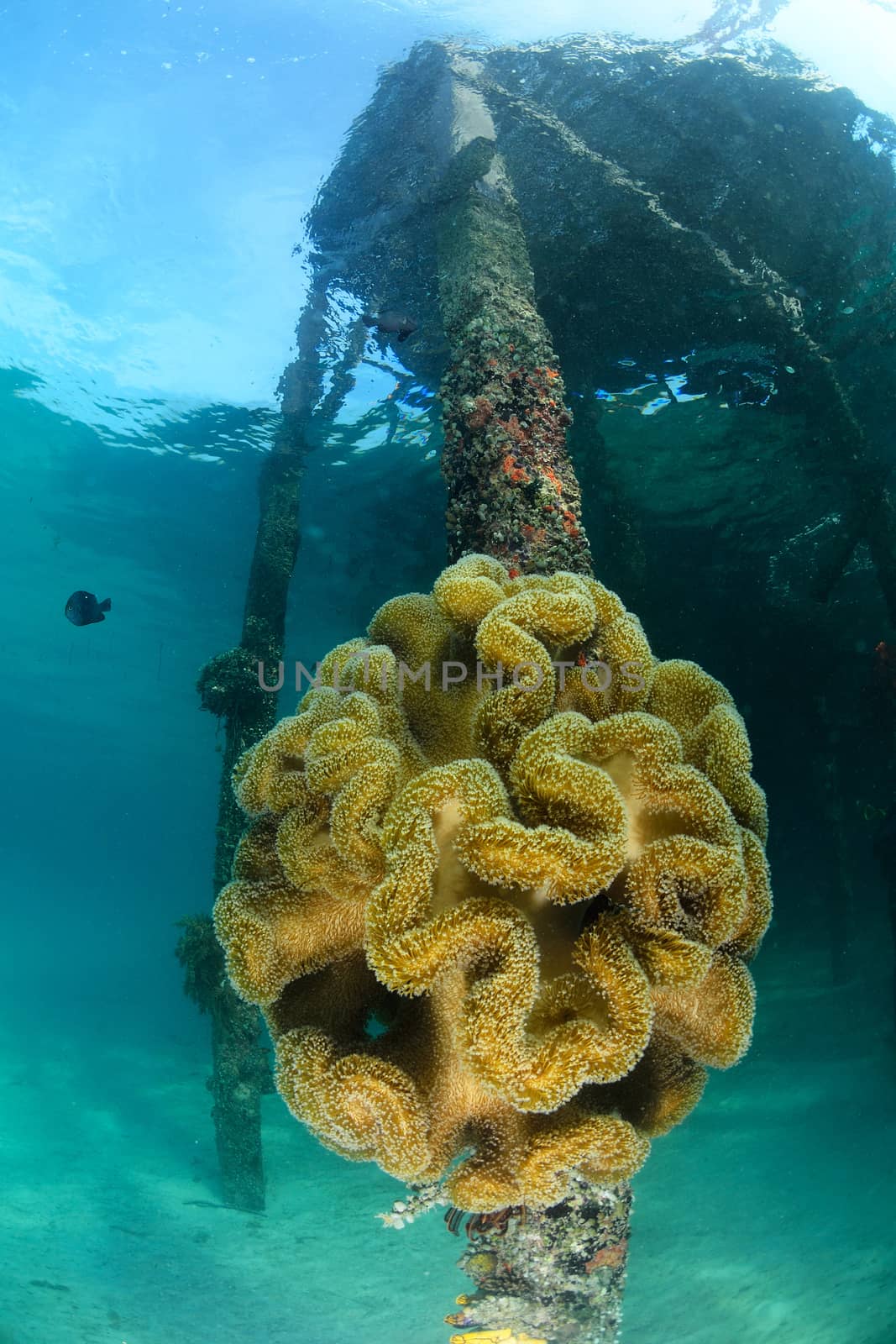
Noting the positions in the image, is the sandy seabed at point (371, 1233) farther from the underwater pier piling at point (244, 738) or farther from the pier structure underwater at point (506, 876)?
the pier structure underwater at point (506, 876)

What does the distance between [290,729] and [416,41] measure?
7.38 m

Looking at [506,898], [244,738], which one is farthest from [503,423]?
[244,738]

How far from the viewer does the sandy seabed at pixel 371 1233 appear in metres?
8.31

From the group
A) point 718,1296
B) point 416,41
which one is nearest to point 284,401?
point 416,41

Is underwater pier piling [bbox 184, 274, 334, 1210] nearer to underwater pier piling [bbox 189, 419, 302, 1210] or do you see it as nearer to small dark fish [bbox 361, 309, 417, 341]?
underwater pier piling [bbox 189, 419, 302, 1210]

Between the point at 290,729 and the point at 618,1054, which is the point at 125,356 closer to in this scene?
the point at 290,729

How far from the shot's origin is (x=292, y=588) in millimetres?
21016

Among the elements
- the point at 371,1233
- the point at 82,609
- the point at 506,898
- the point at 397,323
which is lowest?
the point at 371,1233

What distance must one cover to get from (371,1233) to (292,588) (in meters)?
15.8

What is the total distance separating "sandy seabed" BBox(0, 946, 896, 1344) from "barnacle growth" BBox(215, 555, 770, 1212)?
8.28 metres

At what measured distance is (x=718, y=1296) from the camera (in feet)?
30.1

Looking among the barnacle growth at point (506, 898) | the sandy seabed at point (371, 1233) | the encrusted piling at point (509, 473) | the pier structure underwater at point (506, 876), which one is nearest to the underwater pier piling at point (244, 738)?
the sandy seabed at point (371, 1233)

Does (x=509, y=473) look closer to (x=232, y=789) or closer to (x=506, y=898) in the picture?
(x=506, y=898)

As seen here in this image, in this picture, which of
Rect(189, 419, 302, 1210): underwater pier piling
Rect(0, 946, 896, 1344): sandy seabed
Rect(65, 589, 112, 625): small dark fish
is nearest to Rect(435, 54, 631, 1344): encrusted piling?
Rect(189, 419, 302, 1210): underwater pier piling
